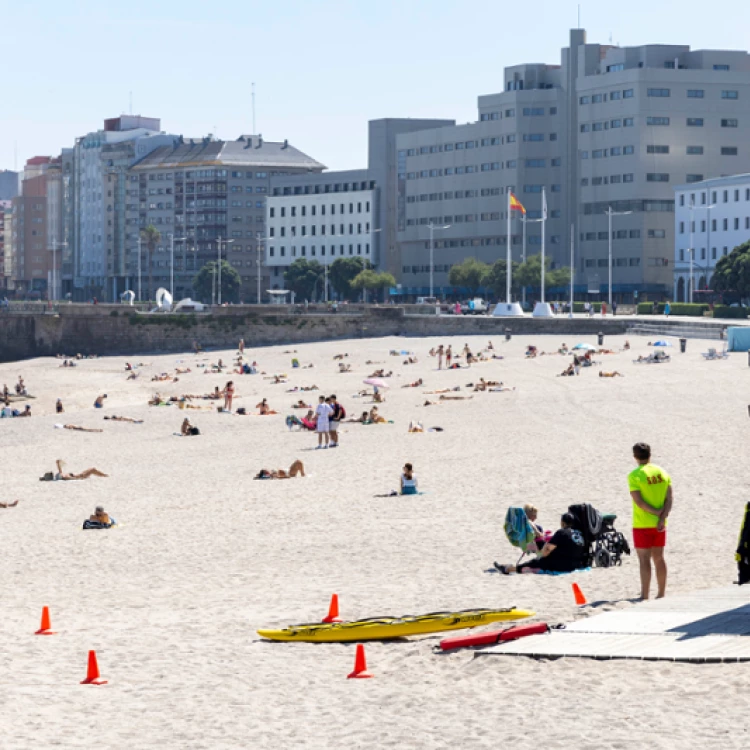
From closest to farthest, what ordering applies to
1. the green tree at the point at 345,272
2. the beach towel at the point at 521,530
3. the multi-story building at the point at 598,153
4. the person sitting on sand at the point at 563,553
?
the person sitting on sand at the point at 563,553 → the beach towel at the point at 521,530 → the multi-story building at the point at 598,153 → the green tree at the point at 345,272

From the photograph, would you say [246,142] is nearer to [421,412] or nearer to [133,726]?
[421,412]

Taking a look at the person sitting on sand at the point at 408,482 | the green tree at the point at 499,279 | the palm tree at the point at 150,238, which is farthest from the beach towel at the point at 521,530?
the palm tree at the point at 150,238

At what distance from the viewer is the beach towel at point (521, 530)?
17375mm

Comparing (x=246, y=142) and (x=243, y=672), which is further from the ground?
(x=246, y=142)

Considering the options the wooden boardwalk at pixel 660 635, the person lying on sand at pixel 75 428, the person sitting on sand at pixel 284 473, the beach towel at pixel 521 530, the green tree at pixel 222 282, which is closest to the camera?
the wooden boardwalk at pixel 660 635

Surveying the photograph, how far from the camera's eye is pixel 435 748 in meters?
10.5

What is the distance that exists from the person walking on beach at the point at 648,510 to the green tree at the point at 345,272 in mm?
135213

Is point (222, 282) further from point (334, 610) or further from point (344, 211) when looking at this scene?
point (334, 610)

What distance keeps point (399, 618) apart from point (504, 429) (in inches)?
828

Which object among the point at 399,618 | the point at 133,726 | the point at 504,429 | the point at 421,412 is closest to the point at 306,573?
the point at 399,618

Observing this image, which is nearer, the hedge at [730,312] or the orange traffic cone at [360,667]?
the orange traffic cone at [360,667]

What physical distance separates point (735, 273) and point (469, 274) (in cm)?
4266

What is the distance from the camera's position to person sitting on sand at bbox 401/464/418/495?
81.1 ft

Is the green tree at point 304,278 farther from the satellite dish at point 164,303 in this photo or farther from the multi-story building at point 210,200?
the satellite dish at point 164,303
